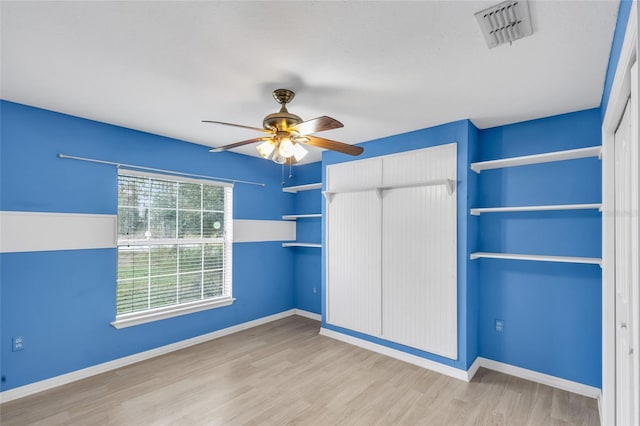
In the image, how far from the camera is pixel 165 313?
12.0ft

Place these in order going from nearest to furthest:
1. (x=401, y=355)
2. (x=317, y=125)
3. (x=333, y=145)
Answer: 1. (x=317, y=125)
2. (x=333, y=145)
3. (x=401, y=355)

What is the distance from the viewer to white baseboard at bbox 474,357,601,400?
9.17 feet

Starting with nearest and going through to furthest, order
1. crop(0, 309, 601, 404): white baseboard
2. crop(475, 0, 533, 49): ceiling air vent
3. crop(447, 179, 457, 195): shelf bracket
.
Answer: crop(475, 0, 533, 49): ceiling air vent, crop(0, 309, 601, 404): white baseboard, crop(447, 179, 457, 195): shelf bracket

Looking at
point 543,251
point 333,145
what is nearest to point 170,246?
point 333,145

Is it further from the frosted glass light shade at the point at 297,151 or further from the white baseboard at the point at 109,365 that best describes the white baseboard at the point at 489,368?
the frosted glass light shade at the point at 297,151

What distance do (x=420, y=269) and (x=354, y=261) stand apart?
90cm

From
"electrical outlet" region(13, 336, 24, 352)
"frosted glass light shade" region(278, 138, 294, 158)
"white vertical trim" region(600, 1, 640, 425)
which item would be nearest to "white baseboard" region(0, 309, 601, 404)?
"electrical outlet" region(13, 336, 24, 352)

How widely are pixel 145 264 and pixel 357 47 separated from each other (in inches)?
127

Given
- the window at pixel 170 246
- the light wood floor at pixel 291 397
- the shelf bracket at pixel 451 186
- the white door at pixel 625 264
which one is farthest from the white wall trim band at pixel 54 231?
the white door at pixel 625 264

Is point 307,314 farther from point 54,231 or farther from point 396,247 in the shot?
point 54,231

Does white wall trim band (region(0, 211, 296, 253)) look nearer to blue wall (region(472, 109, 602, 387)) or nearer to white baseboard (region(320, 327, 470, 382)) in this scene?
white baseboard (region(320, 327, 470, 382))

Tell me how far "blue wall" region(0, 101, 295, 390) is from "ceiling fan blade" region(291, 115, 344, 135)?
226 centimetres

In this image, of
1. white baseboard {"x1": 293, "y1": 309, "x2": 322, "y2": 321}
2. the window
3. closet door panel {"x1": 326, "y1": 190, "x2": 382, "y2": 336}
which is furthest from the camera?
white baseboard {"x1": 293, "y1": 309, "x2": 322, "y2": 321}

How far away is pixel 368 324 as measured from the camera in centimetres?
384
